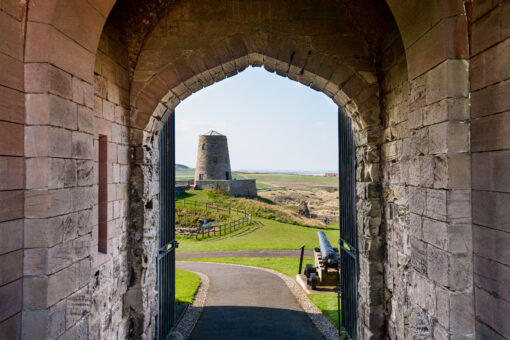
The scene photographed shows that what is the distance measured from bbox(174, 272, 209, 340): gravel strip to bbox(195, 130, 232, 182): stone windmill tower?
60.0 feet

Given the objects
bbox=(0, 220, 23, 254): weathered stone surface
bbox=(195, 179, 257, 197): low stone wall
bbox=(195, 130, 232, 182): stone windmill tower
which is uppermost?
bbox=(195, 130, 232, 182): stone windmill tower

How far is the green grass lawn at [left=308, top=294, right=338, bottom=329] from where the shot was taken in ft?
22.3

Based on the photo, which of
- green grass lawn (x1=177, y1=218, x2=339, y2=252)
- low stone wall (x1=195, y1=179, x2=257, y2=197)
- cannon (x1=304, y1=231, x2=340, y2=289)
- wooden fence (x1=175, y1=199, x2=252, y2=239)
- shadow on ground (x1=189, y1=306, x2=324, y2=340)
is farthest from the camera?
low stone wall (x1=195, y1=179, x2=257, y2=197)

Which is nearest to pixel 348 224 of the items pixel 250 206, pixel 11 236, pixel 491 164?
pixel 491 164

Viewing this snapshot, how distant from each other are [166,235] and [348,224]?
316 cm

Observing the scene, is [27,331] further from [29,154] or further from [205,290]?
[205,290]

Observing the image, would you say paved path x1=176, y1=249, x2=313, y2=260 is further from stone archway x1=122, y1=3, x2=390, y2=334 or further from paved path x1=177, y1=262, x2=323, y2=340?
stone archway x1=122, y1=3, x2=390, y2=334

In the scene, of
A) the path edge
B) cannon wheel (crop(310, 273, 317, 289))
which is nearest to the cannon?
cannon wheel (crop(310, 273, 317, 289))

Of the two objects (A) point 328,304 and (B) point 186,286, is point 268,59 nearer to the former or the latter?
(A) point 328,304

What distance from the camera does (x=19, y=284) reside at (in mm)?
2271

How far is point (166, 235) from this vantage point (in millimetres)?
5453

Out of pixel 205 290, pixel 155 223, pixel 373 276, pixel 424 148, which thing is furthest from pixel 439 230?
pixel 205 290

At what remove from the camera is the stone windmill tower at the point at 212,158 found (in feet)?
88.3

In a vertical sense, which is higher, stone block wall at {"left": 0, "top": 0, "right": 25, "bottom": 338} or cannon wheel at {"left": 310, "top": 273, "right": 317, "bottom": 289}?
stone block wall at {"left": 0, "top": 0, "right": 25, "bottom": 338}
